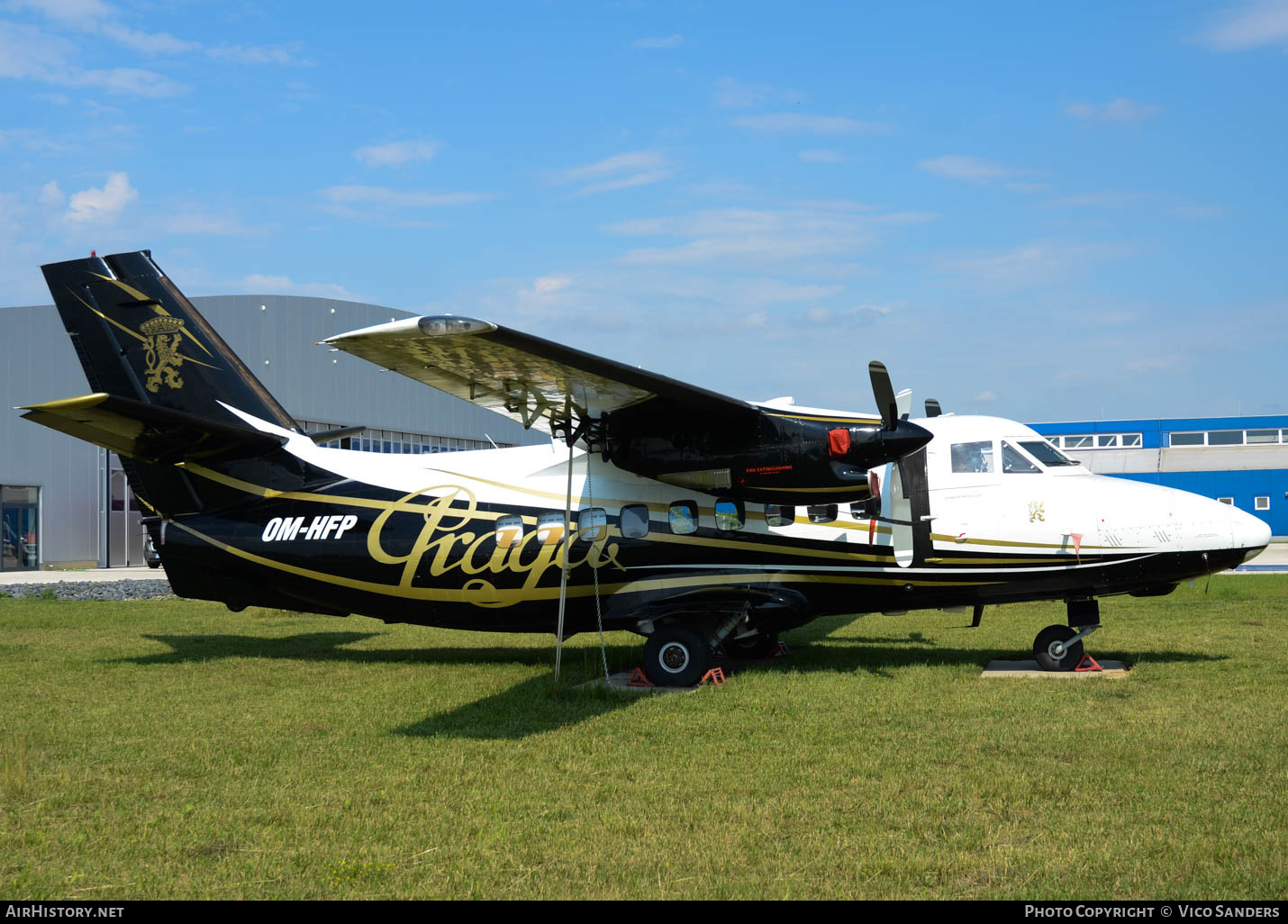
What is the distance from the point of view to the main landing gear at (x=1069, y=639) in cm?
1294

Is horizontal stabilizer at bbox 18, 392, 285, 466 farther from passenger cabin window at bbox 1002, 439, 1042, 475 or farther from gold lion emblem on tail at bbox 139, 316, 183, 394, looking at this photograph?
passenger cabin window at bbox 1002, 439, 1042, 475

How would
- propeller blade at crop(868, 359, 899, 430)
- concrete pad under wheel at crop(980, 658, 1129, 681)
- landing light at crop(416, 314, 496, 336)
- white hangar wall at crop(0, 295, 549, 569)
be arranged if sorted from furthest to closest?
white hangar wall at crop(0, 295, 549, 569), concrete pad under wheel at crop(980, 658, 1129, 681), propeller blade at crop(868, 359, 899, 430), landing light at crop(416, 314, 496, 336)

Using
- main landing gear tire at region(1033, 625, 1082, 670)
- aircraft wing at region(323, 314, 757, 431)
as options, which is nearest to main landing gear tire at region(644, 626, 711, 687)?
aircraft wing at region(323, 314, 757, 431)

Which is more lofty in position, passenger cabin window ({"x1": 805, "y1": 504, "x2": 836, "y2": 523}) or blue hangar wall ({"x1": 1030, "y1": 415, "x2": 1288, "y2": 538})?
blue hangar wall ({"x1": 1030, "y1": 415, "x2": 1288, "y2": 538})

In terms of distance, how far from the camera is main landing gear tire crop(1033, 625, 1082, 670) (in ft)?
42.4

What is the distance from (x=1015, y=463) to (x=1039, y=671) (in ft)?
8.65

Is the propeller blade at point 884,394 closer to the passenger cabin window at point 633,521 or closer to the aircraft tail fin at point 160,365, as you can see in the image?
the passenger cabin window at point 633,521

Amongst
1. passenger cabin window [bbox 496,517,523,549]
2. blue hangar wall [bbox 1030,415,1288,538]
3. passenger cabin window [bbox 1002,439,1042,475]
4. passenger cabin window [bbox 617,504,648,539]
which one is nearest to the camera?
passenger cabin window [bbox 1002,439,1042,475]

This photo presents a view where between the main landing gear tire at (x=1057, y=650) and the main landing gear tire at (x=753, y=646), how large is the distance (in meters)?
3.68

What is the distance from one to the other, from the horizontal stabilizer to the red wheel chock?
1109 cm

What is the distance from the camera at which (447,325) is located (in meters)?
8.52

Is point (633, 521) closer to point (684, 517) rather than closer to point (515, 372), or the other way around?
point (684, 517)

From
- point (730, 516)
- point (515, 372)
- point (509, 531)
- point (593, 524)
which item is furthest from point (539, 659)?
point (515, 372)

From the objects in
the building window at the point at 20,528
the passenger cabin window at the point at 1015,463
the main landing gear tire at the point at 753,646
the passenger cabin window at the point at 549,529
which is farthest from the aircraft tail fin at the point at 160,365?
the building window at the point at 20,528
